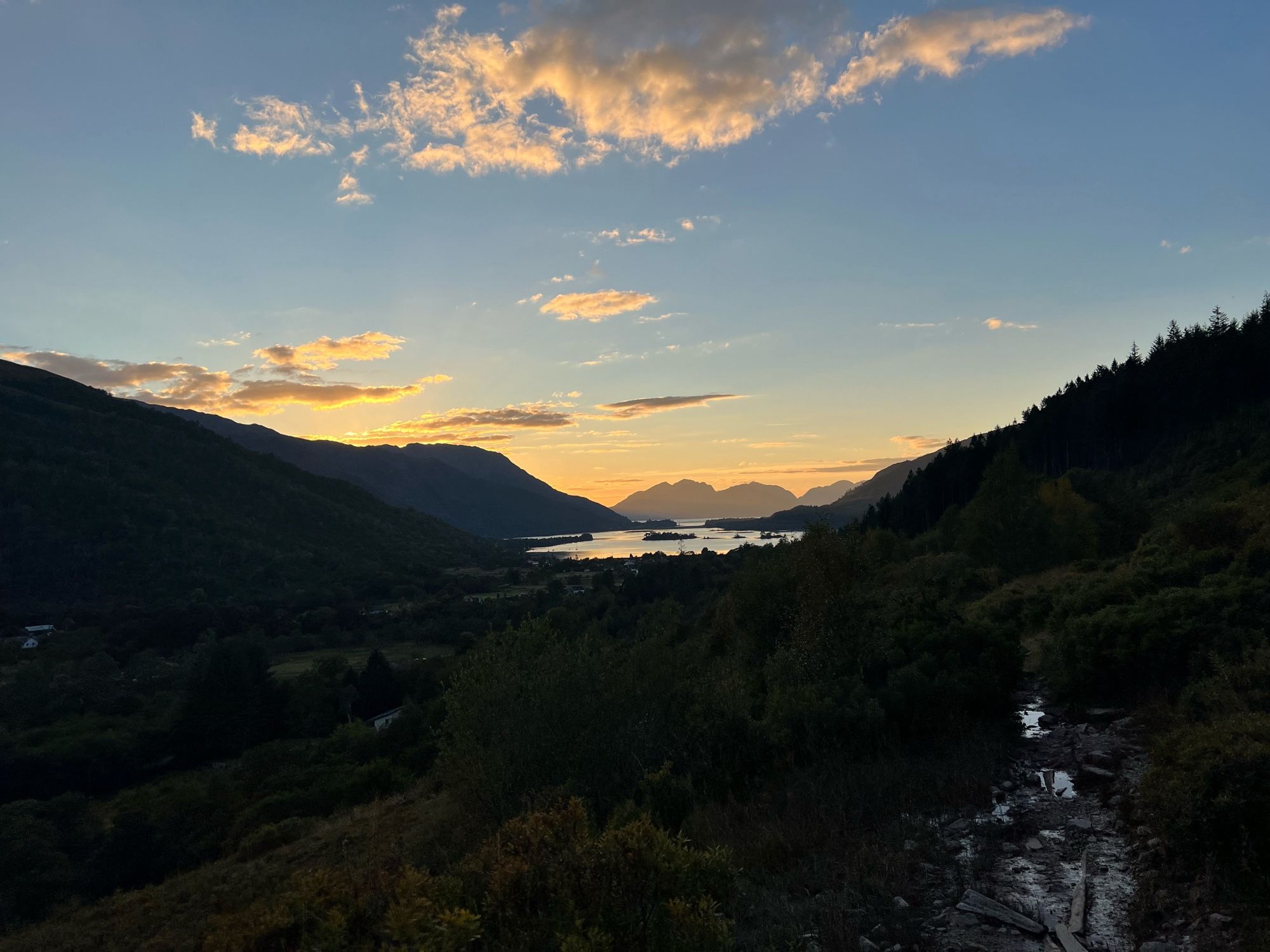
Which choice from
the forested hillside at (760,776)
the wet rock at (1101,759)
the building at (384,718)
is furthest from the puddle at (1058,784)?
the building at (384,718)

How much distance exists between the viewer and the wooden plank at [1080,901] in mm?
7535

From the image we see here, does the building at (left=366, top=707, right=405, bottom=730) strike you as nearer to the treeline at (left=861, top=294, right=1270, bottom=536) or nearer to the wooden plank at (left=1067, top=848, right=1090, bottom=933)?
the treeline at (left=861, top=294, right=1270, bottom=536)

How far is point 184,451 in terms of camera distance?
188125 millimetres

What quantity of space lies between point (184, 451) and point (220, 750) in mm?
150657

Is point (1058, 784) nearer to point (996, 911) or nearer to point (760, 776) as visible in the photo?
point (996, 911)

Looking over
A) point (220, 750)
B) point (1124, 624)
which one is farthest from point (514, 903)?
point (220, 750)

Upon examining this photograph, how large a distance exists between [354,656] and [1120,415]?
10765cm

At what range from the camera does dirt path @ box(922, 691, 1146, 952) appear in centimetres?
770

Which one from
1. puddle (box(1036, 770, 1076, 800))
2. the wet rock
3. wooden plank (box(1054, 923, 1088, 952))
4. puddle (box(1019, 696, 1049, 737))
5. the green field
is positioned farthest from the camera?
the green field

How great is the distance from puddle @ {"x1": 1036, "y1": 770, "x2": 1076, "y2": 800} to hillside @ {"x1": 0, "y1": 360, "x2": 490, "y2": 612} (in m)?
160

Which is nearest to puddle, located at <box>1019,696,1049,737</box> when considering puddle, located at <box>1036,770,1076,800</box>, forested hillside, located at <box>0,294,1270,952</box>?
forested hillside, located at <box>0,294,1270,952</box>

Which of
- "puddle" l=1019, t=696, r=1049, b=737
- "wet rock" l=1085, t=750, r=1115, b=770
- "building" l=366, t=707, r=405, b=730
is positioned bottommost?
"building" l=366, t=707, r=405, b=730

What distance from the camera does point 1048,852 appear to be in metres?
9.57

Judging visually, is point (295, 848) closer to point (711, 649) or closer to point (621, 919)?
point (711, 649)
